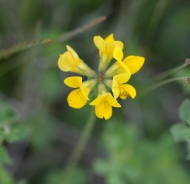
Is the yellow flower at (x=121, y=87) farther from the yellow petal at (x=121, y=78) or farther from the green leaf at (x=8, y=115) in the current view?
the green leaf at (x=8, y=115)

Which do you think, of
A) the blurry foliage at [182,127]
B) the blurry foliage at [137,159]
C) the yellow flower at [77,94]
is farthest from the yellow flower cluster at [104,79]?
the blurry foliage at [137,159]

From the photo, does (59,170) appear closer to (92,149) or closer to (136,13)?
(92,149)

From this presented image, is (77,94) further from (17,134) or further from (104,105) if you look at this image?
(17,134)

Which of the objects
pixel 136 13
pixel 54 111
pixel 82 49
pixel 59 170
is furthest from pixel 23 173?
pixel 136 13

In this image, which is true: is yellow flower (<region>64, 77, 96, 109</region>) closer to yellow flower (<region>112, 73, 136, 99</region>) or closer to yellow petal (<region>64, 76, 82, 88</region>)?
yellow petal (<region>64, 76, 82, 88</region>)

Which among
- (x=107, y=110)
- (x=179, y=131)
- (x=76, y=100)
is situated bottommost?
(x=179, y=131)

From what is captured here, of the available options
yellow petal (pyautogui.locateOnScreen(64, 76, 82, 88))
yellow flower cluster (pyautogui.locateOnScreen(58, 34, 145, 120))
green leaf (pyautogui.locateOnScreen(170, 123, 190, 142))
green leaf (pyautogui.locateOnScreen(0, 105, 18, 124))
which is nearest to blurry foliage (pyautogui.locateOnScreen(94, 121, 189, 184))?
green leaf (pyautogui.locateOnScreen(170, 123, 190, 142))

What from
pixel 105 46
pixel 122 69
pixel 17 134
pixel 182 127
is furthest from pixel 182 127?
pixel 17 134
